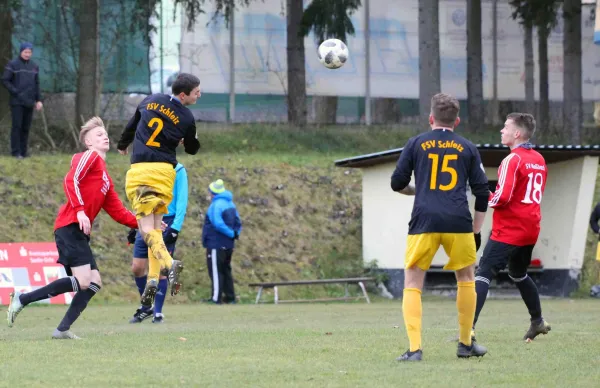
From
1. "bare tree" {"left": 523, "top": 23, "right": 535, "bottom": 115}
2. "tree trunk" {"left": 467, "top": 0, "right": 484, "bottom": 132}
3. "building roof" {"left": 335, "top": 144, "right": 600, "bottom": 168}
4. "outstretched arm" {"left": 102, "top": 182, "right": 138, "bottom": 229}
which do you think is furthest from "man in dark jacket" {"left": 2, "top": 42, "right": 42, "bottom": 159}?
"bare tree" {"left": 523, "top": 23, "right": 535, "bottom": 115}

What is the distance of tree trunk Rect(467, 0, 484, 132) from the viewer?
30.0 m

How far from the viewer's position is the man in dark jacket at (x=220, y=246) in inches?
745

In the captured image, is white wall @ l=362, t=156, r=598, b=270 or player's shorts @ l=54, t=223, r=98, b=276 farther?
white wall @ l=362, t=156, r=598, b=270

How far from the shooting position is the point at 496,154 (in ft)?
66.2

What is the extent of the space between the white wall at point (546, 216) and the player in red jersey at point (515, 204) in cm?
1000

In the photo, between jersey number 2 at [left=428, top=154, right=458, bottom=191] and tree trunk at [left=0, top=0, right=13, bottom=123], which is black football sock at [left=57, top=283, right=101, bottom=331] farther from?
tree trunk at [left=0, top=0, right=13, bottom=123]

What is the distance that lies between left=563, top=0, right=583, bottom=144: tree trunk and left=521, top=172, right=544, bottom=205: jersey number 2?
18.3m

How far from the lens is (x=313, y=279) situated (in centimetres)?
2094

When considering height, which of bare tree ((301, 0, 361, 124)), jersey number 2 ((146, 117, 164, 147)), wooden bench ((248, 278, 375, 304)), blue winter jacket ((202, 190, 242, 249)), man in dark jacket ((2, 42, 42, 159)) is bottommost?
wooden bench ((248, 278, 375, 304))

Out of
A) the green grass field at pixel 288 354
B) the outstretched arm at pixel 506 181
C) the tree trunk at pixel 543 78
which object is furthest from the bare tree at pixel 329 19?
the outstretched arm at pixel 506 181

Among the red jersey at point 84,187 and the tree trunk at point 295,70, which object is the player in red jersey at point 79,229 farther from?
the tree trunk at point 295,70

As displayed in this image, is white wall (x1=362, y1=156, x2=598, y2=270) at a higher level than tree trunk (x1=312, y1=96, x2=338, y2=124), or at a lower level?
lower

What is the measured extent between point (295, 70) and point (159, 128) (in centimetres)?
1809

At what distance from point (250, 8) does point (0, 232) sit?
12751 millimetres
